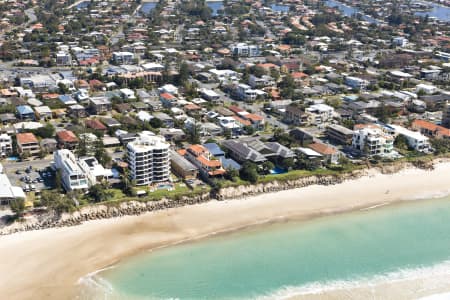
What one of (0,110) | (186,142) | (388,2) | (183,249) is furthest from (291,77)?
(388,2)

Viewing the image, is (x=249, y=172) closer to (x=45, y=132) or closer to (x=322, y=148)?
(x=322, y=148)

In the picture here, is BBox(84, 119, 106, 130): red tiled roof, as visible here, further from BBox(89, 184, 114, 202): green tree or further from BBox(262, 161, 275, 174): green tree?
BBox(262, 161, 275, 174): green tree

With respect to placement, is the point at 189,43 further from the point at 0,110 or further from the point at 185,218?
the point at 185,218

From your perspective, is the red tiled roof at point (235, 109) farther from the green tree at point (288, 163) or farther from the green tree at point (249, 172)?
the green tree at point (249, 172)

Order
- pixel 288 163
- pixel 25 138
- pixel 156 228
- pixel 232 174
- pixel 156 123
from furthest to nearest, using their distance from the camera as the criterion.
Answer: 1. pixel 156 123
2. pixel 25 138
3. pixel 288 163
4. pixel 232 174
5. pixel 156 228

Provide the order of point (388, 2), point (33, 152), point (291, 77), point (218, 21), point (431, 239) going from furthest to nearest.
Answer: point (388, 2) < point (218, 21) < point (291, 77) < point (33, 152) < point (431, 239)

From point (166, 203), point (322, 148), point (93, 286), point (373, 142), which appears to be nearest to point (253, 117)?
point (322, 148)

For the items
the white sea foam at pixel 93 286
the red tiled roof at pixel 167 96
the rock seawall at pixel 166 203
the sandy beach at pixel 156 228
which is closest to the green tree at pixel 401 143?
the rock seawall at pixel 166 203
